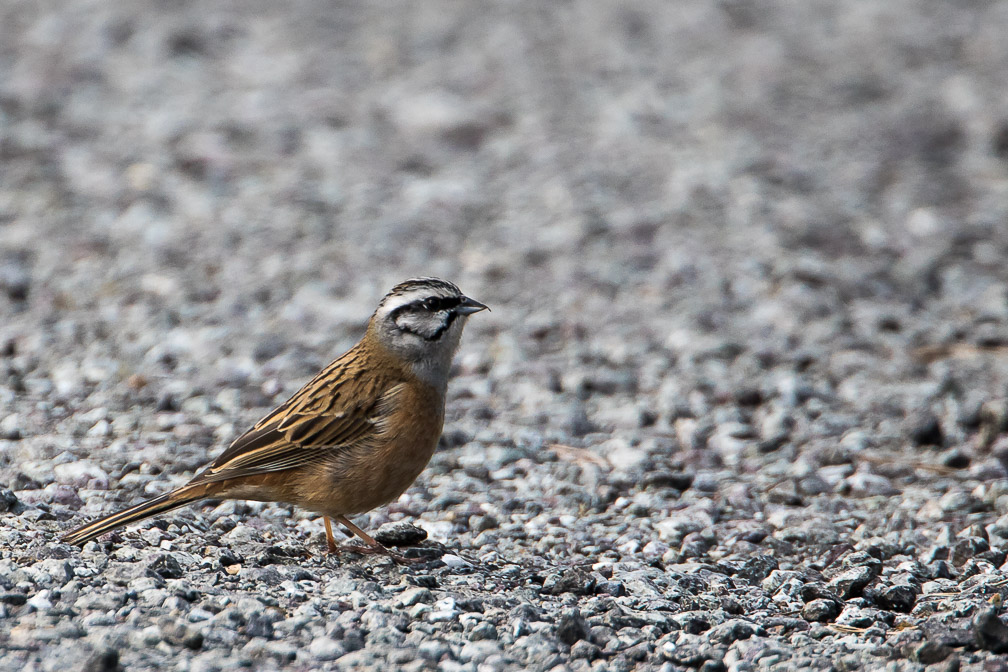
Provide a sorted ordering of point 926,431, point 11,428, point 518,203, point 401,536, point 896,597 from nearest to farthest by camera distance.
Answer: point 896,597
point 401,536
point 11,428
point 926,431
point 518,203

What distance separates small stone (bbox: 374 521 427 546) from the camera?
5.85 meters

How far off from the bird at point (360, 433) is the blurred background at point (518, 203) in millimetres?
1372

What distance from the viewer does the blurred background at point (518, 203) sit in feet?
25.6

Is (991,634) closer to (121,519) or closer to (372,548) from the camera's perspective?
(372,548)

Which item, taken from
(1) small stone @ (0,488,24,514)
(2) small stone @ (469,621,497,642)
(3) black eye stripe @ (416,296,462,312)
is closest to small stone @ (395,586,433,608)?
(2) small stone @ (469,621,497,642)

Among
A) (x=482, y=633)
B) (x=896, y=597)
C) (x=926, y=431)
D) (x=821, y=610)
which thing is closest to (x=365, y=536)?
(x=482, y=633)

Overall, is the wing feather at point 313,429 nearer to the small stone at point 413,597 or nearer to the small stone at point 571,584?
the small stone at point 413,597

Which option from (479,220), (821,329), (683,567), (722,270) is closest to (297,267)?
(479,220)

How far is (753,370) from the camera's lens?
316 inches

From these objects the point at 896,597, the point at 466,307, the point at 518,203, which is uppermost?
the point at 518,203

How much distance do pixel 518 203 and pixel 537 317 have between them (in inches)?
71.8

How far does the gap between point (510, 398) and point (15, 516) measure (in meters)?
3.17

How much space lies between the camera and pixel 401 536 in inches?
230

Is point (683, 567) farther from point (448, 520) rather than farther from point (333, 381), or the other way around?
point (333, 381)
